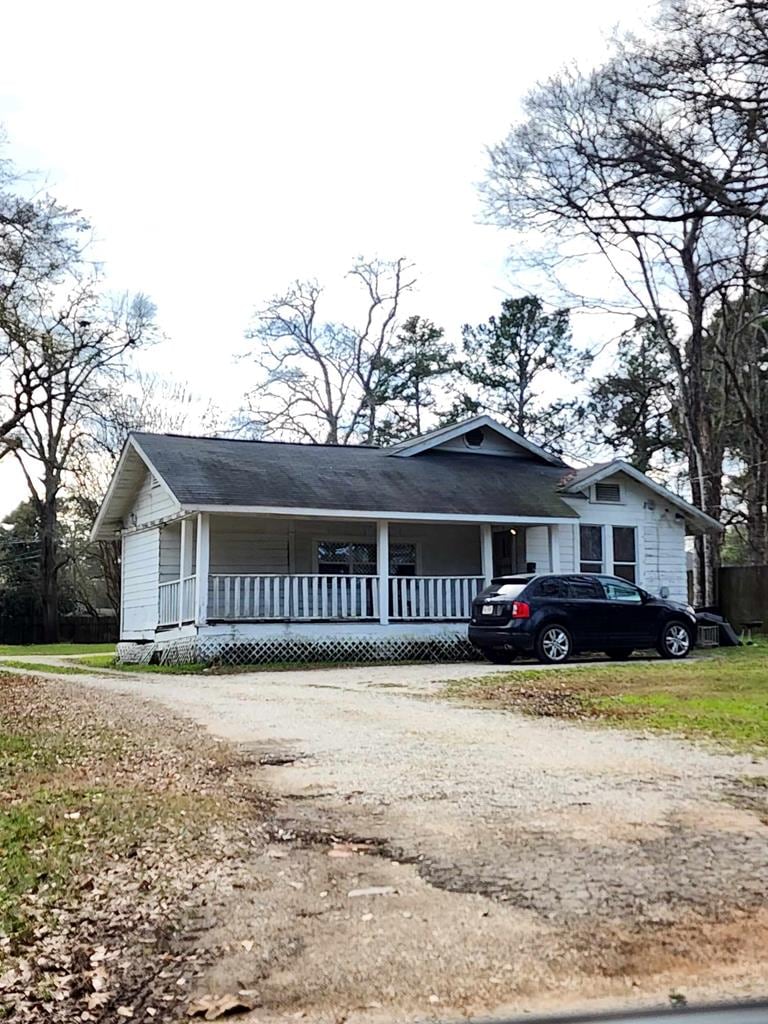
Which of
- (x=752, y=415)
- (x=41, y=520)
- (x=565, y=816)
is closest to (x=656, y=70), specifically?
(x=565, y=816)

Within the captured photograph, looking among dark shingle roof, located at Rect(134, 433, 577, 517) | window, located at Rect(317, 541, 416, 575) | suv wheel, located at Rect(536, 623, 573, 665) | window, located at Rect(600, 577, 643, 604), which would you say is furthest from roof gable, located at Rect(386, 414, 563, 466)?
suv wheel, located at Rect(536, 623, 573, 665)

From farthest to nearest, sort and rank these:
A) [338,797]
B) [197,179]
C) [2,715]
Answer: [197,179], [2,715], [338,797]

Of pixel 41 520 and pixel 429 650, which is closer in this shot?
pixel 429 650

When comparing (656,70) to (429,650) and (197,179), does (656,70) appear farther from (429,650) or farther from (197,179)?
(429,650)

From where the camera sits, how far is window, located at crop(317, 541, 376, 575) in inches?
856

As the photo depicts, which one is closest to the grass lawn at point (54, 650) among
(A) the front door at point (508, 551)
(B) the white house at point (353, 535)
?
(B) the white house at point (353, 535)

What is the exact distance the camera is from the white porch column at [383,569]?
19.6 meters

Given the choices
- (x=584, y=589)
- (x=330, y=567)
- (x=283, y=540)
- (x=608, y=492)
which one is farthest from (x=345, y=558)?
(x=608, y=492)

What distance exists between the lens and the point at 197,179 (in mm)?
13969

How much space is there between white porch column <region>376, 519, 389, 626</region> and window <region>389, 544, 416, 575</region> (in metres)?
2.26

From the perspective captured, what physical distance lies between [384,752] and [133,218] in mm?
10729

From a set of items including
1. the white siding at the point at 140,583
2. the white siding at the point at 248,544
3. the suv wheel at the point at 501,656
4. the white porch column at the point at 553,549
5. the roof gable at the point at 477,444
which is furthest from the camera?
the roof gable at the point at 477,444

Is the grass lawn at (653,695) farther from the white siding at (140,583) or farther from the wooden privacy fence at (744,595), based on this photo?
the white siding at (140,583)

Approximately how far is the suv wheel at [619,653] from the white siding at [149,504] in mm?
9114
